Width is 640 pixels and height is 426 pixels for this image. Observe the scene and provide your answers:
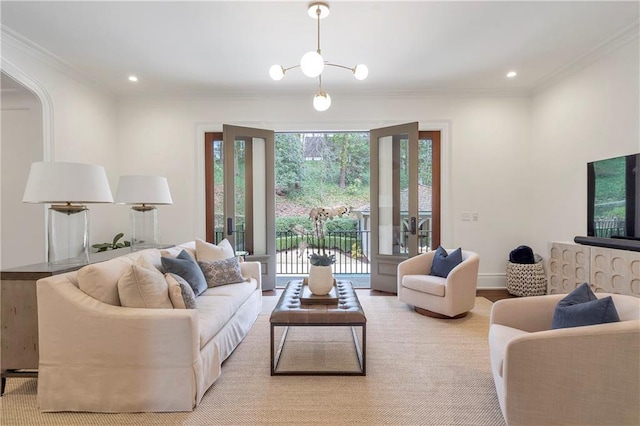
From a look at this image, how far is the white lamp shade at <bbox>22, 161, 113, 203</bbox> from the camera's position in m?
2.03

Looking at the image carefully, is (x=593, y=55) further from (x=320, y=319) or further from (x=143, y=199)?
(x=143, y=199)

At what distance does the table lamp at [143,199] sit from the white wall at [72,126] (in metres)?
1.17

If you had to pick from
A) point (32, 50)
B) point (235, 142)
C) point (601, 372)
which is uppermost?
point (32, 50)

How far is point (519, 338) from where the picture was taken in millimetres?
1553

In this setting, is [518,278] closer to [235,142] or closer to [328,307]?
[328,307]

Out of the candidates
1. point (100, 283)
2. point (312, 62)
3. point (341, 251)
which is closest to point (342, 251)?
point (341, 251)

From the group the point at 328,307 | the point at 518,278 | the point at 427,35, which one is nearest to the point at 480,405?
the point at 328,307

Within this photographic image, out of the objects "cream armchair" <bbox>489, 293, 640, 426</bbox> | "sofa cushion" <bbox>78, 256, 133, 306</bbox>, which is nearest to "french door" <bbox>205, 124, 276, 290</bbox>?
"sofa cushion" <bbox>78, 256, 133, 306</bbox>

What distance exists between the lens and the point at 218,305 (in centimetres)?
248

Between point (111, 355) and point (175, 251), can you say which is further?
point (175, 251)

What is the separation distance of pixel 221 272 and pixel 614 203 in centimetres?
408

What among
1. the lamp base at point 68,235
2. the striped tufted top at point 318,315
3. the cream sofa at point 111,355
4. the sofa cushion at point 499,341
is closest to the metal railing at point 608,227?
the sofa cushion at point 499,341

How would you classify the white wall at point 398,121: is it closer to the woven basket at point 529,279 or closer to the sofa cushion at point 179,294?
the woven basket at point 529,279

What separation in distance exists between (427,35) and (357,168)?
19.9ft
